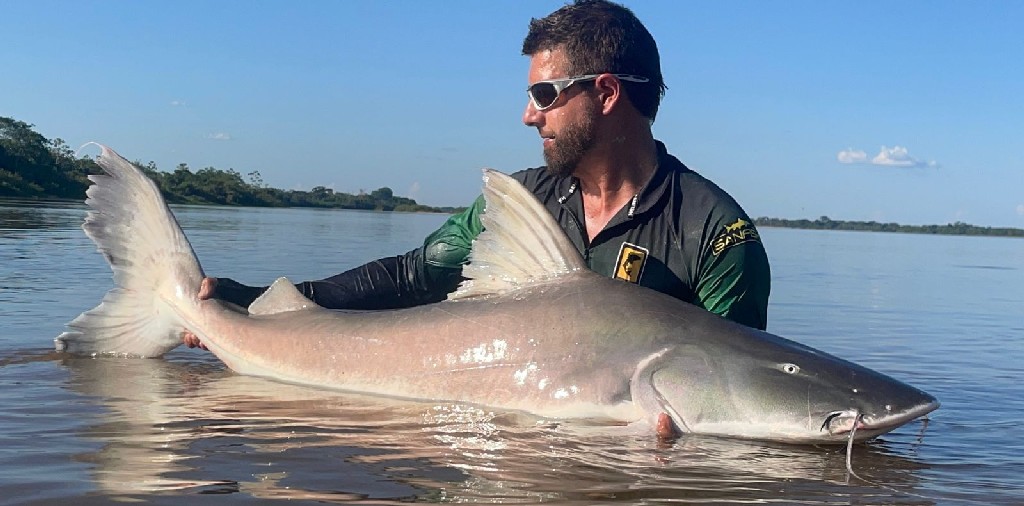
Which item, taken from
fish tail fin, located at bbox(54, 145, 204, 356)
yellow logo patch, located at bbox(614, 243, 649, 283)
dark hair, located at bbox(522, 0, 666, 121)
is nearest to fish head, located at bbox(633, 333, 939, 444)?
yellow logo patch, located at bbox(614, 243, 649, 283)

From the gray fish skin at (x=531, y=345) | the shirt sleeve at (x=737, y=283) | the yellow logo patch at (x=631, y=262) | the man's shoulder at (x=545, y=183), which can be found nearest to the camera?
the gray fish skin at (x=531, y=345)

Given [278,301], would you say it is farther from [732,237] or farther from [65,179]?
[65,179]

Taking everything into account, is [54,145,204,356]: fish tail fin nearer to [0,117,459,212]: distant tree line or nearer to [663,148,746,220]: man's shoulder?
[663,148,746,220]: man's shoulder

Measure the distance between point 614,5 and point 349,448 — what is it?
264 cm

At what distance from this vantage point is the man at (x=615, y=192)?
4270 millimetres

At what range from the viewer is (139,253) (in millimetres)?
5004

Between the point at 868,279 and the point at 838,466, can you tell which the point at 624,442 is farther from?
the point at 868,279

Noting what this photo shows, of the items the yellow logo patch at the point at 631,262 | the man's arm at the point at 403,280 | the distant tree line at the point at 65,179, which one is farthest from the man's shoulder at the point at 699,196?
the distant tree line at the point at 65,179

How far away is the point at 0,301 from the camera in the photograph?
25.3 ft

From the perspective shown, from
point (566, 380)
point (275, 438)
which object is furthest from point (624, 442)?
point (275, 438)

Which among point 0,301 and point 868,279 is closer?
point 0,301

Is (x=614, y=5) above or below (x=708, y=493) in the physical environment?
above

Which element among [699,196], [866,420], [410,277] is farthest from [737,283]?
[410,277]

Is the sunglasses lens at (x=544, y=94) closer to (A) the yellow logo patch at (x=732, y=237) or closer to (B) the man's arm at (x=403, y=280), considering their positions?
(B) the man's arm at (x=403, y=280)
